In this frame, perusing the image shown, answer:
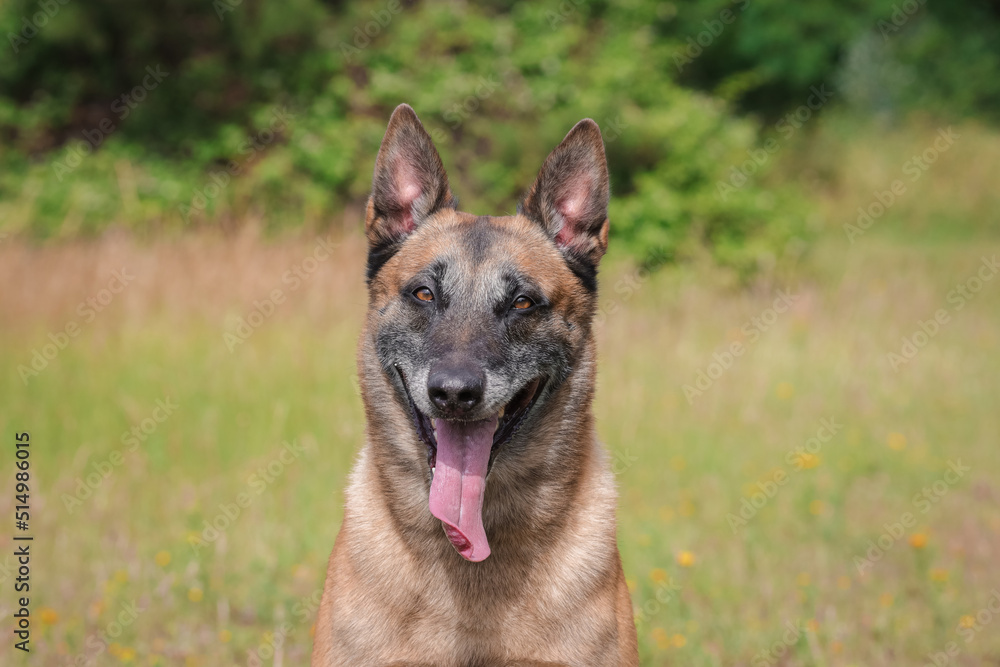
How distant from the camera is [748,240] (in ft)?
36.7

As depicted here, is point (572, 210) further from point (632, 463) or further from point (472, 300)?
point (632, 463)

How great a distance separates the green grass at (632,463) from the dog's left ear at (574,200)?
956mm

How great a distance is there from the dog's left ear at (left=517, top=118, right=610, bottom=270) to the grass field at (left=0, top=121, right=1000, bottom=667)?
1949mm

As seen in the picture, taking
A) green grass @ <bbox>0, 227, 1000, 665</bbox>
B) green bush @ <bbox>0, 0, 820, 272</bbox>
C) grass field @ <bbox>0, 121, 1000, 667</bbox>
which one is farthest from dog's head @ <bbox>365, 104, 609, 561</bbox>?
green bush @ <bbox>0, 0, 820, 272</bbox>

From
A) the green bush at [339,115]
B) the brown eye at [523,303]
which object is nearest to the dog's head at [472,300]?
the brown eye at [523,303]

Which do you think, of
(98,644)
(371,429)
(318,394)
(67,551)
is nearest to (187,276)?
(318,394)

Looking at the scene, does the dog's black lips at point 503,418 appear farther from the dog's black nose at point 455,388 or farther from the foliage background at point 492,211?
the foliage background at point 492,211

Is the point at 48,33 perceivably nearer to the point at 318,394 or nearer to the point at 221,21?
the point at 221,21

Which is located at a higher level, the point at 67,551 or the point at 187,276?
the point at 67,551

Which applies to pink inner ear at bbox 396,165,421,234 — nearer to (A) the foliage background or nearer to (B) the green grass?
(B) the green grass

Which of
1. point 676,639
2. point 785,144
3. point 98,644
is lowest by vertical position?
point 785,144

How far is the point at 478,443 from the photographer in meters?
3.04

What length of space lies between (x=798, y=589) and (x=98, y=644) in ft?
11.4

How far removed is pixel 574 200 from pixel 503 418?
37.4 inches
